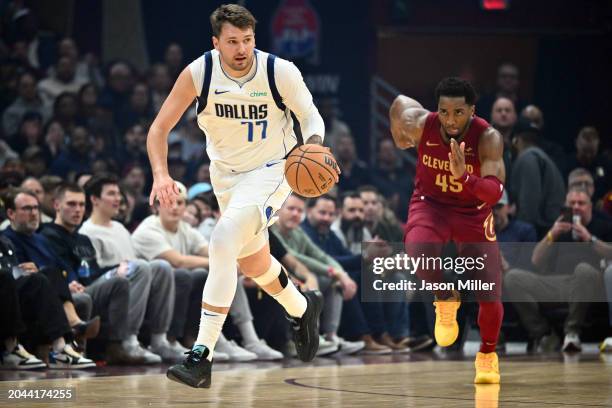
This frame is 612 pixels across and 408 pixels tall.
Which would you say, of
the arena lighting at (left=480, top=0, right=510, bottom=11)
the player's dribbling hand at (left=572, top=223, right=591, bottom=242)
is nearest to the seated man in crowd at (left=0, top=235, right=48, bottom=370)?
the player's dribbling hand at (left=572, top=223, right=591, bottom=242)

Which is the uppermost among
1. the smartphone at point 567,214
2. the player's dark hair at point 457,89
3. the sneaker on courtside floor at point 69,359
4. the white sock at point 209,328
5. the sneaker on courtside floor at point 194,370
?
the player's dark hair at point 457,89

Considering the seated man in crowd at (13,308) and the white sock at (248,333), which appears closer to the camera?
the seated man in crowd at (13,308)

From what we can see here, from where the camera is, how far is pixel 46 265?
380 inches

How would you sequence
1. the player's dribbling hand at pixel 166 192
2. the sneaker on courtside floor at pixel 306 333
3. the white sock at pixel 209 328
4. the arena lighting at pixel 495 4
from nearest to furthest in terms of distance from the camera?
1. the player's dribbling hand at pixel 166 192
2. the white sock at pixel 209 328
3. the sneaker on courtside floor at pixel 306 333
4. the arena lighting at pixel 495 4

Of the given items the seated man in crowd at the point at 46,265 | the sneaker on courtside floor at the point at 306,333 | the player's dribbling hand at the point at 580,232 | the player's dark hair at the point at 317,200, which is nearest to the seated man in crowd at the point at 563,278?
the player's dribbling hand at the point at 580,232

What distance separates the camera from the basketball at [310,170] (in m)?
6.79

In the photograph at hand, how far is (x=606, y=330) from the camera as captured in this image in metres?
11.9

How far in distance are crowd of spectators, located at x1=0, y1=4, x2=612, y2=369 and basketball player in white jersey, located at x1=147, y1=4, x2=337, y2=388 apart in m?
2.50

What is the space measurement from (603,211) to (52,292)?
6135 millimetres

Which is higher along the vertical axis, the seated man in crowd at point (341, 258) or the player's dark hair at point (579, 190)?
the player's dark hair at point (579, 190)

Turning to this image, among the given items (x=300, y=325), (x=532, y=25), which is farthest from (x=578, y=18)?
(x=300, y=325)

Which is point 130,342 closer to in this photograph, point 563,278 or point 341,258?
point 341,258

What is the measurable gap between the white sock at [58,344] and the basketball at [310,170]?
3238mm

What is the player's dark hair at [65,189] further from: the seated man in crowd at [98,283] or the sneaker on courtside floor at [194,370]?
the sneaker on courtside floor at [194,370]
